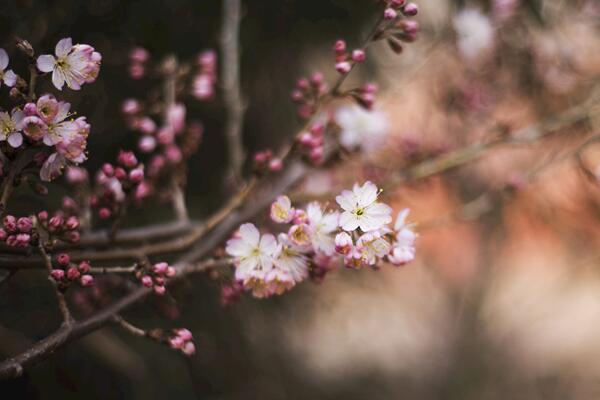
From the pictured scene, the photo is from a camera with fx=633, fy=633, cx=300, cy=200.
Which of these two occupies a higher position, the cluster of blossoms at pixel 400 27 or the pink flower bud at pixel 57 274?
the cluster of blossoms at pixel 400 27

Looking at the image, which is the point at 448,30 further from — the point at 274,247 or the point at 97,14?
the point at 274,247

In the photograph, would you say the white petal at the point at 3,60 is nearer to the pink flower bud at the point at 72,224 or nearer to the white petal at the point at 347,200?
the pink flower bud at the point at 72,224

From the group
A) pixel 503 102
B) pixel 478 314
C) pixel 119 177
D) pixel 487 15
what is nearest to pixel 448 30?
pixel 487 15

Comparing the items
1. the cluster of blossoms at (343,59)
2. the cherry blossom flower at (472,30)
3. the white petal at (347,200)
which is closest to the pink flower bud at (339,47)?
the cluster of blossoms at (343,59)

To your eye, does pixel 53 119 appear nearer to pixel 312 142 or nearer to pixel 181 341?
pixel 181 341

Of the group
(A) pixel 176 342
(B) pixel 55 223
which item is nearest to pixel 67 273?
(B) pixel 55 223
